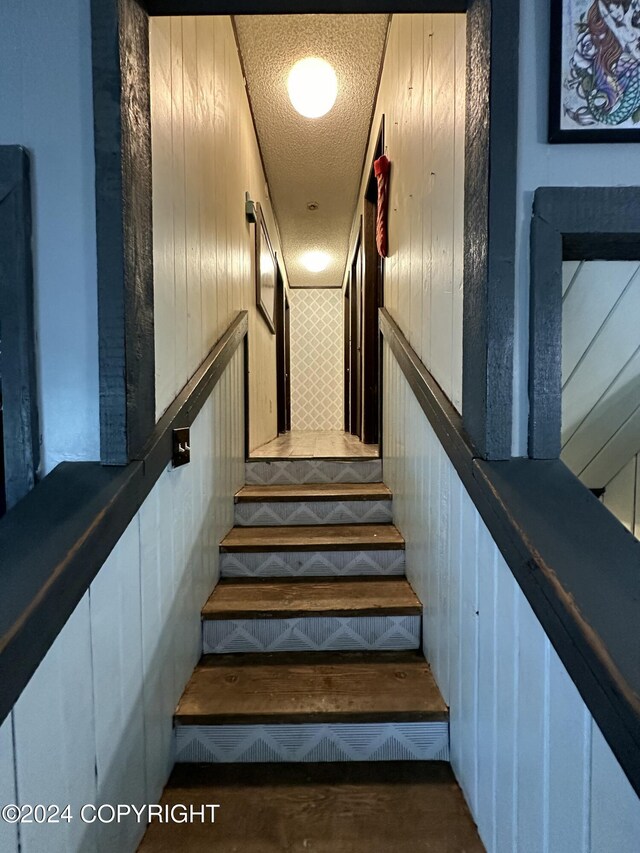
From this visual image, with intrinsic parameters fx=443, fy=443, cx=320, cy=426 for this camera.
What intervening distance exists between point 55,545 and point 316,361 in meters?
5.95

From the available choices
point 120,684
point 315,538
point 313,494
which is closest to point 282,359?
point 313,494

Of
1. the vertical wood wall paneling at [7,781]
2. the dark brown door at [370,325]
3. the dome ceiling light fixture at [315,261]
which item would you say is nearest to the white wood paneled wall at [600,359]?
the vertical wood wall paneling at [7,781]

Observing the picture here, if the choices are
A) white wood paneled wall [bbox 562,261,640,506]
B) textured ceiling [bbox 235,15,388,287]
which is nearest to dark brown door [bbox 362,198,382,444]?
textured ceiling [bbox 235,15,388,287]

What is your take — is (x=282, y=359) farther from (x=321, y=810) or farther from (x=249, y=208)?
(x=321, y=810)

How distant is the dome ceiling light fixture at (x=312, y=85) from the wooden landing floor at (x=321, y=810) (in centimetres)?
279

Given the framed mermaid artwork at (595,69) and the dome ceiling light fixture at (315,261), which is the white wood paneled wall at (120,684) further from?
the dome ceiling light fixture at (315,261)

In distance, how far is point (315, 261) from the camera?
18.4 feet

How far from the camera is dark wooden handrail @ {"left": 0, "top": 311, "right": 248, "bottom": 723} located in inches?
23.6

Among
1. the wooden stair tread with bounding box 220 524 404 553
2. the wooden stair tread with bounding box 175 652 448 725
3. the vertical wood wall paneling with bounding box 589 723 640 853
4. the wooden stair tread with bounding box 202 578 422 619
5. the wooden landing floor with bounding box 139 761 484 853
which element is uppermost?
the vertical wood wall paneling with bounding box 589 723 640 853

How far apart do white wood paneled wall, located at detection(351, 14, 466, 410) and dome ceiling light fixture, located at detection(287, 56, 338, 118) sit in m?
0.32

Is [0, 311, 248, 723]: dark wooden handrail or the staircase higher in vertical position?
[0, 311, 248, 723]: dark wooden handrail

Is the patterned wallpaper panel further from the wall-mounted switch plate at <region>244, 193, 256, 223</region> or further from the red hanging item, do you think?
the red hanging item

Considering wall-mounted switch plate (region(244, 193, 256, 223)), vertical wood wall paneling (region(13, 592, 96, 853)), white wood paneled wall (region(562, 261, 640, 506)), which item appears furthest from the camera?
wall-mounted switch plate (region(244, 193, 256, 223))

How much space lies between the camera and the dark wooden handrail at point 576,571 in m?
0.52
